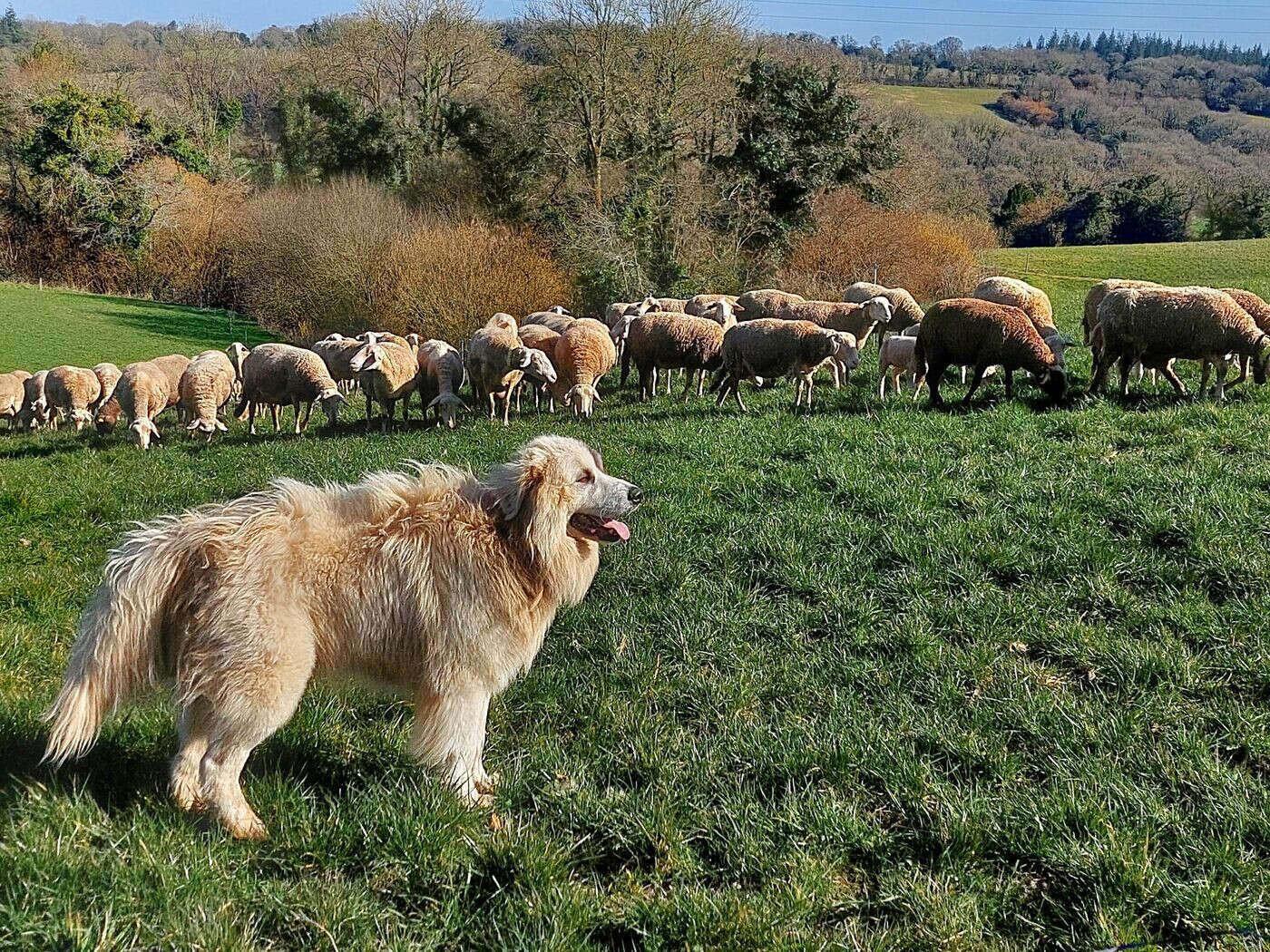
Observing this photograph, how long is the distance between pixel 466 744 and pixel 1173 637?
4165 mm

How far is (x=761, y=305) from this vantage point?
20.8 meters

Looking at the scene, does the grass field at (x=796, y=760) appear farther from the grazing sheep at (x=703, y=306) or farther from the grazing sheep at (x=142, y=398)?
the grazing sheep at (x=703, y=306)

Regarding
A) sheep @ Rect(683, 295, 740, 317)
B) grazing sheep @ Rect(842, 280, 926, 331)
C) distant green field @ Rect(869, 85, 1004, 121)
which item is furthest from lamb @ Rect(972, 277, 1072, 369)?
distant green field @ Rect(869, 85, 1004, 121)

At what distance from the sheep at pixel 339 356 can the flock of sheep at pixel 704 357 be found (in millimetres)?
44

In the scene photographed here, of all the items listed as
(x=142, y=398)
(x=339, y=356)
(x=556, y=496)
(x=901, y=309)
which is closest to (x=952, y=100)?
(x=901, y=309)

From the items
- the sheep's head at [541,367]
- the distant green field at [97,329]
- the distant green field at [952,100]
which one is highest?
the distant green field at [952,100]

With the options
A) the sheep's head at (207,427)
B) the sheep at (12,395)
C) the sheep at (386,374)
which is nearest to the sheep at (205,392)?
the sheep's head at (207,427)

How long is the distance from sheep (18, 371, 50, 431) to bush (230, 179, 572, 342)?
34.4 feet

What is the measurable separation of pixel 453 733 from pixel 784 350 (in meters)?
11.6

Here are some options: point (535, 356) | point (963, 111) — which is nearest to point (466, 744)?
point (535, 356)

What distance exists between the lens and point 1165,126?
377 ft

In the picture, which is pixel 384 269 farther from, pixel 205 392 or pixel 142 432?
pixel 142 432

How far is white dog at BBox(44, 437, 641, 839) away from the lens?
360 cm

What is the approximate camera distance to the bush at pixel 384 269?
2766 centimetres
